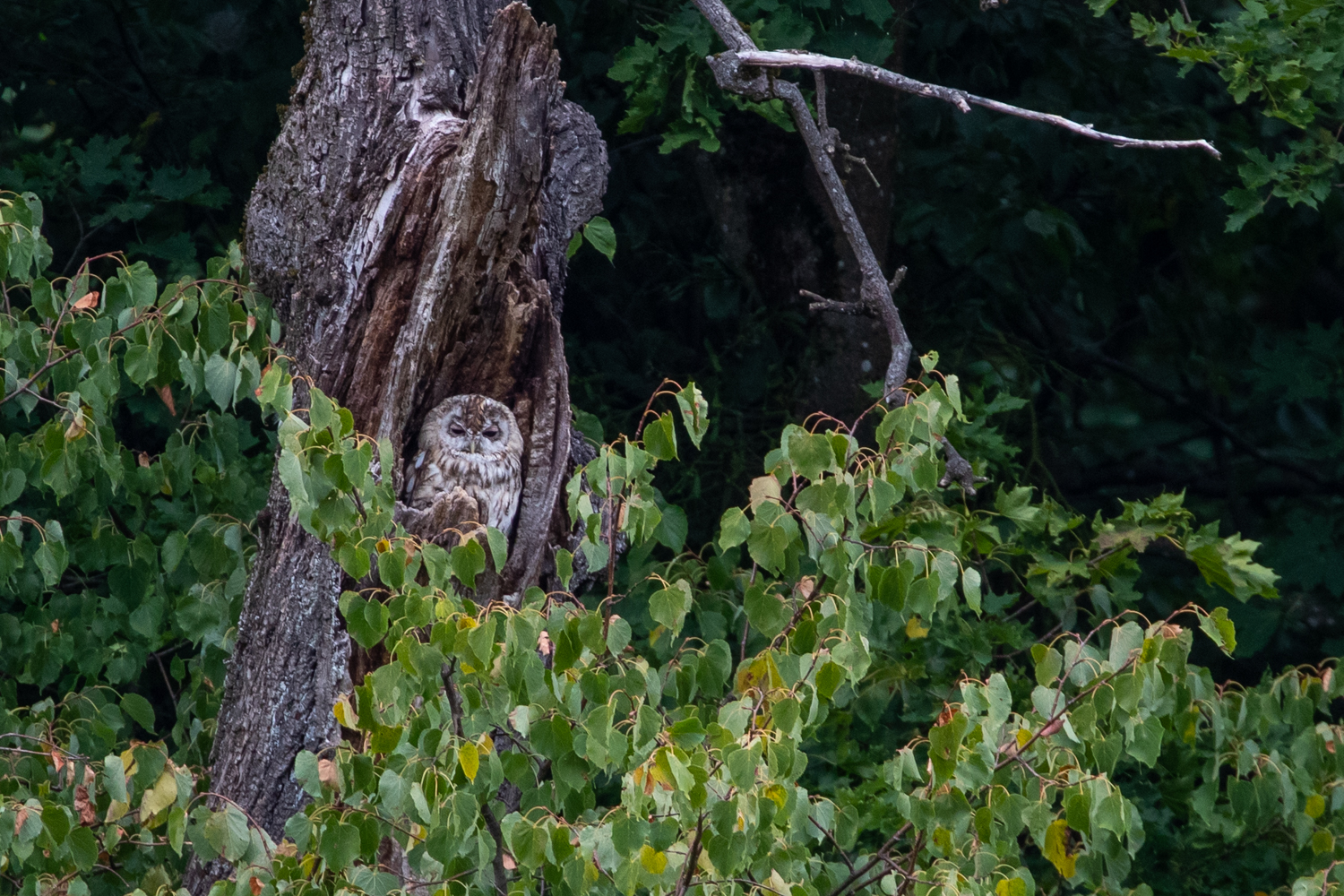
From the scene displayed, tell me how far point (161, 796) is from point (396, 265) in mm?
931

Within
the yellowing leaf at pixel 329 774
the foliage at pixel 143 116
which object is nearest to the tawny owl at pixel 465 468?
the yellowing leaf at pixel 329 774

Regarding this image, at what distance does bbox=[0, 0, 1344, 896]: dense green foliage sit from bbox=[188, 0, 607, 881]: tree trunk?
139 millimetres

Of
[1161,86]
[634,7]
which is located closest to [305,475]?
[634,7]

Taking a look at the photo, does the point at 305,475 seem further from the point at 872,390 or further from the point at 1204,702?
the point at 872,390

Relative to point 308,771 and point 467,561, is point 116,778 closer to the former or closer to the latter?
point 308,771

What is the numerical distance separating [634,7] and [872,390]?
1.25 meters

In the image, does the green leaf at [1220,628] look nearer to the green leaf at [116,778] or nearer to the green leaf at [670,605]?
the green leaf at [670,605]

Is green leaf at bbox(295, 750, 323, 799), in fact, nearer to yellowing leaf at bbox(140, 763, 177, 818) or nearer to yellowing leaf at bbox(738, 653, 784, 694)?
yellowing leaf at bbox(140, 763, 177, 818)

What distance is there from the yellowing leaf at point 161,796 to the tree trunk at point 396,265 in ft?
0.85

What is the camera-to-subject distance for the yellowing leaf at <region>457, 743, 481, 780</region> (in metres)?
1.75

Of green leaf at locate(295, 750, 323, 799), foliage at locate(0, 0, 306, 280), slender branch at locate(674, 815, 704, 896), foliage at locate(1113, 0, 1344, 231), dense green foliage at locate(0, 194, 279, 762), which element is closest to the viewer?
slender branch at locate(674, 815, 704, 896)

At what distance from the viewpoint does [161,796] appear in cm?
207

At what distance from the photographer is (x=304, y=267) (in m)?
2.42

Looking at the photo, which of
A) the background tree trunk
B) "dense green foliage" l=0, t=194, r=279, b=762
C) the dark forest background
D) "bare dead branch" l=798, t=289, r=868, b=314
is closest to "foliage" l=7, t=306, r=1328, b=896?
"bare dead branch" l=798, t=289, r=868, b=314
